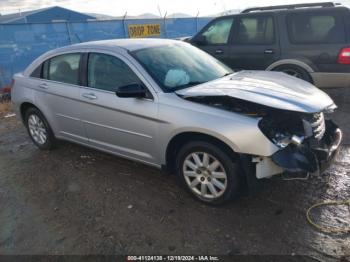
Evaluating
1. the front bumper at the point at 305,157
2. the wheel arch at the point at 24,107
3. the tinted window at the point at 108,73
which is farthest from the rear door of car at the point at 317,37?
the wheel arch at the point at 24,107

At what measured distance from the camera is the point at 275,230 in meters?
3.18

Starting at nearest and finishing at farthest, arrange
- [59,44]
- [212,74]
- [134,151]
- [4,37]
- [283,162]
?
[283,162], [134,151], [212,74], [4,37], [59,44]

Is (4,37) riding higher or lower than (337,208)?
higher

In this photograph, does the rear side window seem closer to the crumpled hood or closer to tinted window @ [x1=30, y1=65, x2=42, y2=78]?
the crumpled hood

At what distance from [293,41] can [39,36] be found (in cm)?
898

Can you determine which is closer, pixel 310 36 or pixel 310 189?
pixel 310 189

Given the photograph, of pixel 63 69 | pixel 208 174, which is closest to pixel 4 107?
pixel 63 69

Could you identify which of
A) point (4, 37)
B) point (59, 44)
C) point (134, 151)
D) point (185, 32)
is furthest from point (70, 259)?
point (185, 32)

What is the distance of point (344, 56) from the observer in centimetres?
615

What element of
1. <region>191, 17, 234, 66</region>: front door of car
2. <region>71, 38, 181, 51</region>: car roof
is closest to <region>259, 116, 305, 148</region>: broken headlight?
<region>71, 38, 181, 51</region>: car roof

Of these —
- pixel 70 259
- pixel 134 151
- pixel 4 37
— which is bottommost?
pixel 70 259

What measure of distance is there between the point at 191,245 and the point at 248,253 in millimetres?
493

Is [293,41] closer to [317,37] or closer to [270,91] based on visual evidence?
[317,37]

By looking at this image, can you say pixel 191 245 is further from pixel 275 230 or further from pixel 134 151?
pixel 134 151
